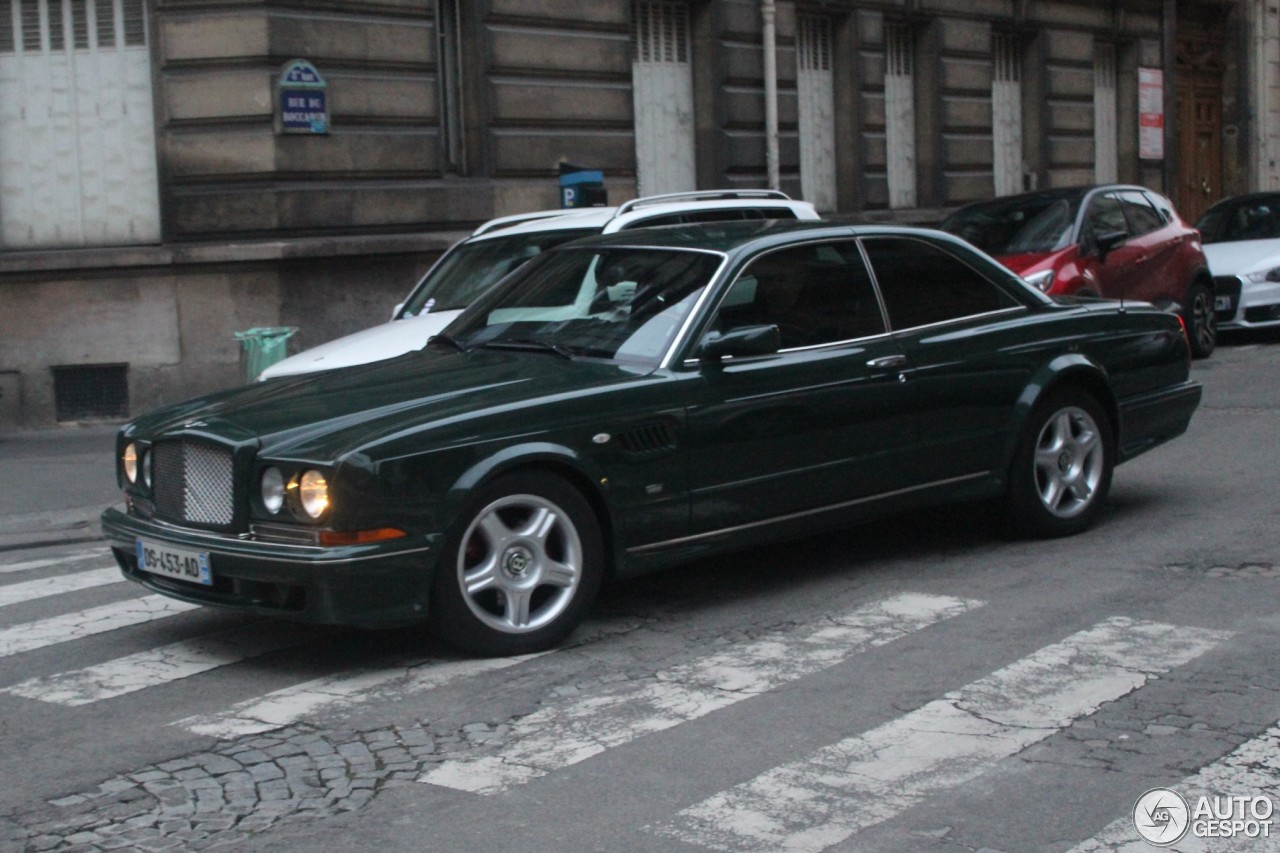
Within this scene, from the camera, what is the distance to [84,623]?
7.29 m

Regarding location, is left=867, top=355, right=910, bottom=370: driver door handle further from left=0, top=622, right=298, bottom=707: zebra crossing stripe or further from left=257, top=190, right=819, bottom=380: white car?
left=257, top=190, right=819, bottom=380: white car

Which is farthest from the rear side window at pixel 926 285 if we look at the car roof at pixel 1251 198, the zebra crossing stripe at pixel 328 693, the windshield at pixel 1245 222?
the car roof at pixel 1251 198

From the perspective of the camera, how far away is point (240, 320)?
1567cm

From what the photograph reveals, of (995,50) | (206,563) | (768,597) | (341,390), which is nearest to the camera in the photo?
(206,563)

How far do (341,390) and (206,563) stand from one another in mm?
881

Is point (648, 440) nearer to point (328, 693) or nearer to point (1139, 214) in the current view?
point (328, 693)

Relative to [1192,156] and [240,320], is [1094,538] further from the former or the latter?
[1192,156]

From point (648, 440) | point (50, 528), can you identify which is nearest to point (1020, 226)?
point (50, 528)

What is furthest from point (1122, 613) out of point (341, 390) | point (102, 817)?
point (102, 817)

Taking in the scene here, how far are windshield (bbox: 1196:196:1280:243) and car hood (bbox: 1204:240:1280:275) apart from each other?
334mm

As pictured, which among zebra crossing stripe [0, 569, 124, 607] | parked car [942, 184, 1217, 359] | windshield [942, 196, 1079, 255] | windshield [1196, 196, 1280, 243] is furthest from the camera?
windshield [1196, 196, 1280, 243]

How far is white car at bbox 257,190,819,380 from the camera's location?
35.4 feet

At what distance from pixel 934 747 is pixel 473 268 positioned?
723 cm

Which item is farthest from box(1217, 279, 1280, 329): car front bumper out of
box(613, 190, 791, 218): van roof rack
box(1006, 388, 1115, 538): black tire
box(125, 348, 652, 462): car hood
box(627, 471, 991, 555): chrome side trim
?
box(125, 348, 652, 462): car hood
